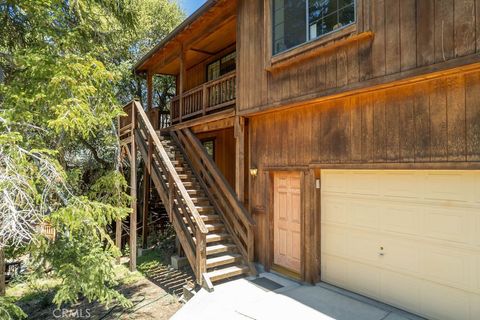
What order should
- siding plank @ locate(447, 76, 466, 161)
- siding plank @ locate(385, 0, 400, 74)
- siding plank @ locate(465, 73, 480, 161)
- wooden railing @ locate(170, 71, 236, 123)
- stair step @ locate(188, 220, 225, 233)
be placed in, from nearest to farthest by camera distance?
siding plank @ locate(465, 73, 480, 161), siding plank @ locate(447, 76, 466, 161), siding plank @ locate(385, 0, 400, 74), stair step @ locate(188, 220, 225, 233), wooden railing @ locate(170, 71, 236, 123)

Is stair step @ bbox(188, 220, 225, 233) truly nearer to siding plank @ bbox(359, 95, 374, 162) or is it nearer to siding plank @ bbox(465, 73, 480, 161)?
siding plank @ bbox(359, 95, 374, 162)

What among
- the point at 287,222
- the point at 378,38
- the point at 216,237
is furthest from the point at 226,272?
the point at 378,38

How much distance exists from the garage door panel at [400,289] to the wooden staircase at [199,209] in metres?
2.46

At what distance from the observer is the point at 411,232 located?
432 centimetres

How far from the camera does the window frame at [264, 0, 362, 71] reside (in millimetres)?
4387

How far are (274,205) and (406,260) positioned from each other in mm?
2661

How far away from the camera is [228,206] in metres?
7.02

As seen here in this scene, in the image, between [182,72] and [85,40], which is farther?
[182,72]

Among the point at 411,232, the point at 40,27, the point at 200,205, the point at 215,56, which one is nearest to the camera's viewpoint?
the point at 411,232

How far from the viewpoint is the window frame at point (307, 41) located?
14.4ft

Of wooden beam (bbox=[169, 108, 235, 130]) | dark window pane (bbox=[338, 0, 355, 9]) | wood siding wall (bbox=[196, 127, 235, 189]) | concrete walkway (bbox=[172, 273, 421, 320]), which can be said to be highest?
dark window pane (bbox=[338, 0, 355, 9])

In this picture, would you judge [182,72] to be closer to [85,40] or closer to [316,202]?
[85,40]

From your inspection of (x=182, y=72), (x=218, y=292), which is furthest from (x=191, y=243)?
(x=182, y=72)

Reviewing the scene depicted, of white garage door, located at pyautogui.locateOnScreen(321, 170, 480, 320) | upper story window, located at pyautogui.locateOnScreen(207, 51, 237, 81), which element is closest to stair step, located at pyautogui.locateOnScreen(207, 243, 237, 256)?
white garage door, located at pyautogui.locateOnScreen(321, 170, 480, 320)
